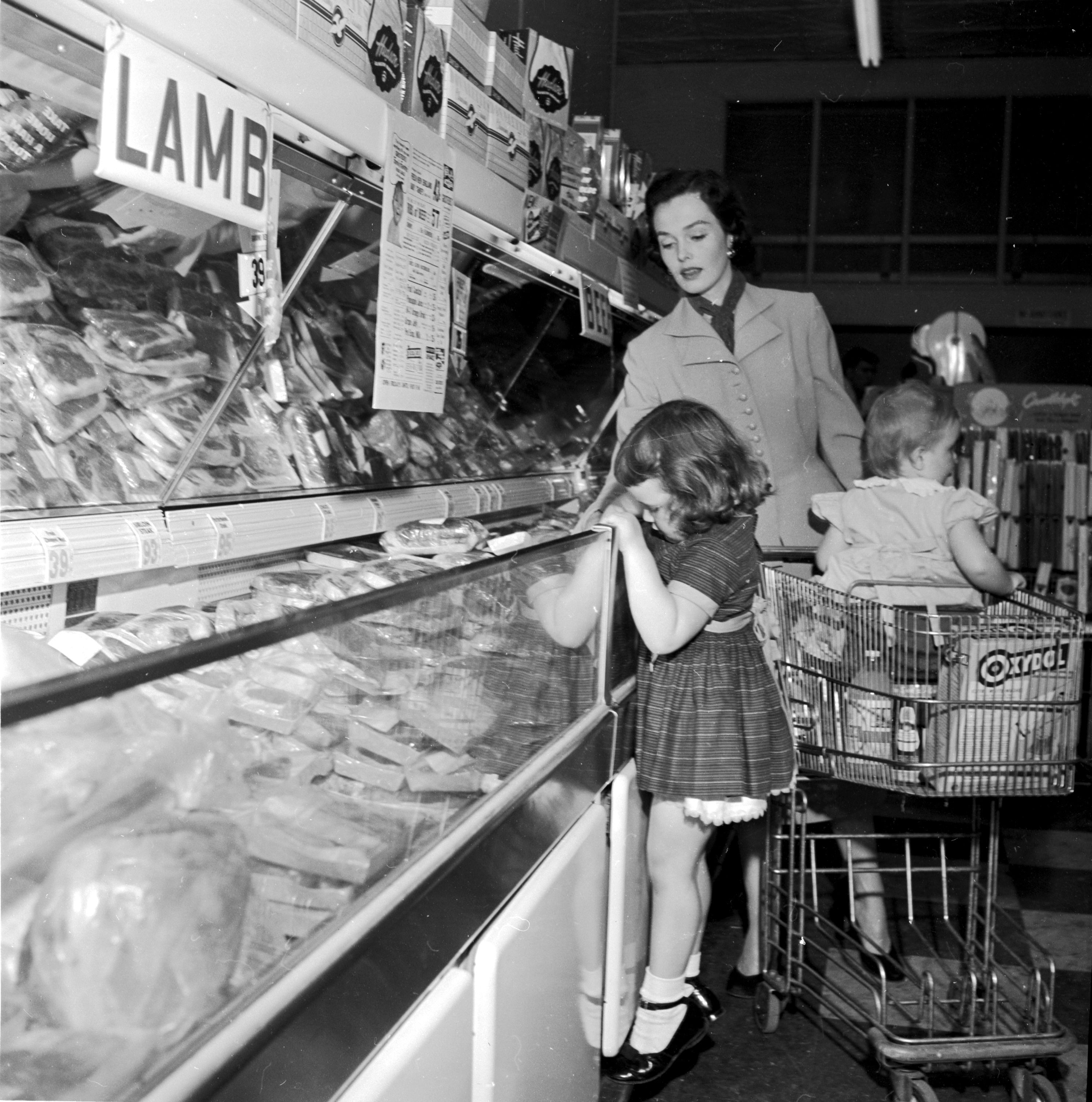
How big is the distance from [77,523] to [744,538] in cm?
123

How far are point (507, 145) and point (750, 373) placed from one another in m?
0.83

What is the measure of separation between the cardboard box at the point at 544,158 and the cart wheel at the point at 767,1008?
6.44ft

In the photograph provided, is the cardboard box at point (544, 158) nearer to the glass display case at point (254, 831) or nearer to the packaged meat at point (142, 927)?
the glass display case at point (254, 831)

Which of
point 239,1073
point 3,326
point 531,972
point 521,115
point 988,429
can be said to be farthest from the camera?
point 988,429

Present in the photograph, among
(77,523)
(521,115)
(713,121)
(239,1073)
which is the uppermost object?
(713,121)

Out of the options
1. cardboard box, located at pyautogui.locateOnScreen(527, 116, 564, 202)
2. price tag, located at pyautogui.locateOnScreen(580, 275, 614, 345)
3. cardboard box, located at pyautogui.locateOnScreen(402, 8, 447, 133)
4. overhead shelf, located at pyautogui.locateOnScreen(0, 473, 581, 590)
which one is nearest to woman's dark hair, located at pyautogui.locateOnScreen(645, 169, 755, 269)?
cardboard box, located at pyautogui.locateOnScreen(527, 116, 564, 202)

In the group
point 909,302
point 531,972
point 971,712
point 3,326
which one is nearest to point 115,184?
point 3,326

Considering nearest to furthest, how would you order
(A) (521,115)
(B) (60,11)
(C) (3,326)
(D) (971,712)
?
(B) (60,11) < (C) (3,326) < (D) (971,712) < (A) (521,115)

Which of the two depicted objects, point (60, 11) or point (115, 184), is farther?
point (115, 184)

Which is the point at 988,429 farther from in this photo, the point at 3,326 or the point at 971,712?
the point at 3,326

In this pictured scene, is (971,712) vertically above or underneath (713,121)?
underneath

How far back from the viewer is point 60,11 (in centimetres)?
122

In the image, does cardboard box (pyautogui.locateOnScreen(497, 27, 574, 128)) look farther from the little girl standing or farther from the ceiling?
the ceiling

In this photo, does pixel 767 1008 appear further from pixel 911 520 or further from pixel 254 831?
pixel 254 831
